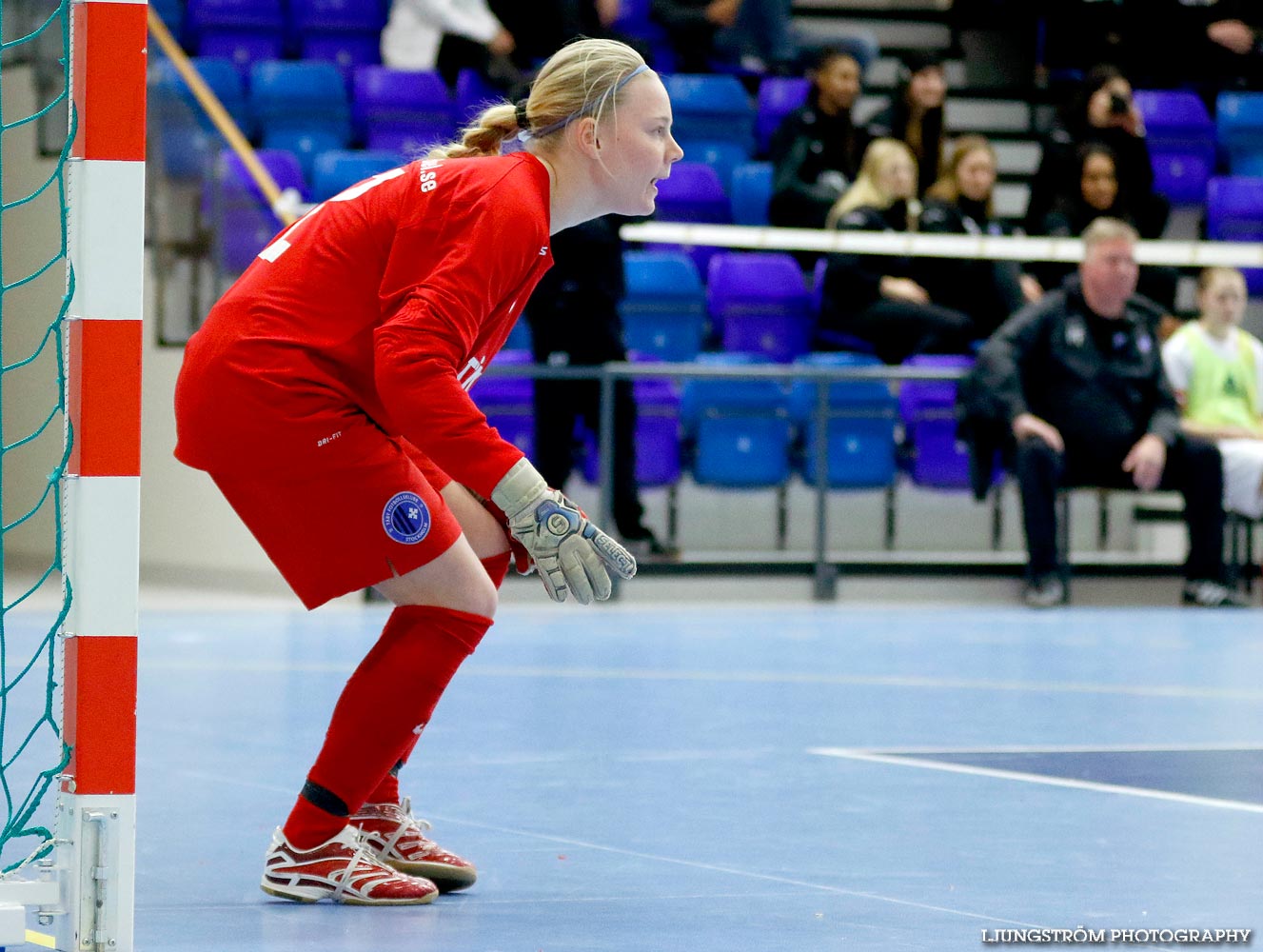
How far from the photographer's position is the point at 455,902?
328 cm

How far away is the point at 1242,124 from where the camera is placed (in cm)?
1224

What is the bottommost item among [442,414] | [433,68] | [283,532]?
[283,532]

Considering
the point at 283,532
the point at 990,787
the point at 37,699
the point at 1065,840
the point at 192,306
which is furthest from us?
the point at 192,306

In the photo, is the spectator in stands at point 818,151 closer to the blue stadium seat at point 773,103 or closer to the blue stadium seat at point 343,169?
the blue stadium seat at point 773,103

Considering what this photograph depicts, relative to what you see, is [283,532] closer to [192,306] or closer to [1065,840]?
[1065,840]

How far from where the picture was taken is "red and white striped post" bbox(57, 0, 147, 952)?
104 inches

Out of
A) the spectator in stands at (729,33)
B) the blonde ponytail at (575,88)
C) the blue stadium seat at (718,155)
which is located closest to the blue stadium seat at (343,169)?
the blue stadium seat at (718,155)

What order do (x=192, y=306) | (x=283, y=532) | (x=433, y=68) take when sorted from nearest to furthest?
(x=283, y=532)
(x=192, y=306)
(x=433, y=68)

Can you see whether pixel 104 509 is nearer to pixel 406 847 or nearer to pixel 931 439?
pixel 406 847

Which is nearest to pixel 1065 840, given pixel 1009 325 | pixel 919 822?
pixel 919 822

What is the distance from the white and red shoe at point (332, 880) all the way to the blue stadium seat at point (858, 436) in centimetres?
620

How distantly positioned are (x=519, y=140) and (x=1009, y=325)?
6.19 meters

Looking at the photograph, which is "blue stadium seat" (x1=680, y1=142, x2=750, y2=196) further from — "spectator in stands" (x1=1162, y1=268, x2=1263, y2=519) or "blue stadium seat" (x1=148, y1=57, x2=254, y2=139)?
"spectator in stands" (x1=1162, y1=268, x2=1263, y2=519)

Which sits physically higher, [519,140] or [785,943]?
[519,140]
